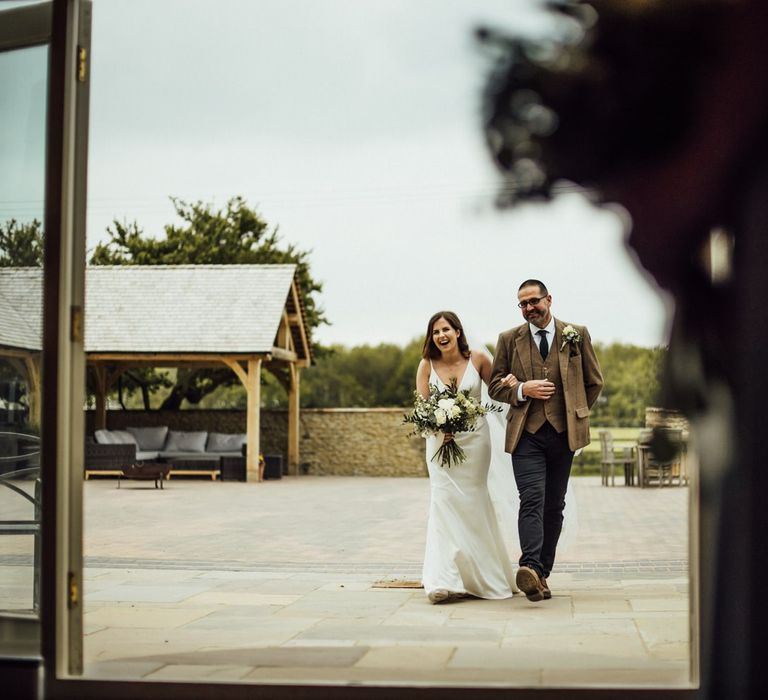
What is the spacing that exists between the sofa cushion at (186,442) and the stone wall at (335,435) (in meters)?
2.30

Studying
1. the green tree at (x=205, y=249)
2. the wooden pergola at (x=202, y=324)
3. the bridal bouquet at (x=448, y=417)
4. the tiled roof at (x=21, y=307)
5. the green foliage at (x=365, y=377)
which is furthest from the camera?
the green foliage at (x=365, y=377)

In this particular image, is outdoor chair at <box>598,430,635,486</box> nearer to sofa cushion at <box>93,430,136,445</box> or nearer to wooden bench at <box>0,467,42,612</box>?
sofa cushion at <box>93,430,136,445</box>

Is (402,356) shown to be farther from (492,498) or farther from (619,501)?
(492,498)

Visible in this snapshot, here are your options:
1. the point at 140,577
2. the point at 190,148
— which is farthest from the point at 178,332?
the point at 140,577

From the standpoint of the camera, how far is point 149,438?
2247 cm

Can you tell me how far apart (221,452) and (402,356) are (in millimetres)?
31240

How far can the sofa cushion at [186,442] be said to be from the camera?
22.3 meters

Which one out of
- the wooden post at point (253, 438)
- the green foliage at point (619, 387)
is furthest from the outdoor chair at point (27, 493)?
the green foliage at point (619, 387)

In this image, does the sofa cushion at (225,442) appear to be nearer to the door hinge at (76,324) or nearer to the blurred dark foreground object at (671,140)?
the door hinge at (76,324)

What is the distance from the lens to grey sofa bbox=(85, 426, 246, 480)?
19.5 m

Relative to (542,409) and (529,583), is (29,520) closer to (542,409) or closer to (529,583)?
(529,583)

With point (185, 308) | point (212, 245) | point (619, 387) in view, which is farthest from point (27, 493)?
point (212, 245)

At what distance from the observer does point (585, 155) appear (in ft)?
6.45

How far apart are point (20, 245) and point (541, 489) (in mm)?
3198
